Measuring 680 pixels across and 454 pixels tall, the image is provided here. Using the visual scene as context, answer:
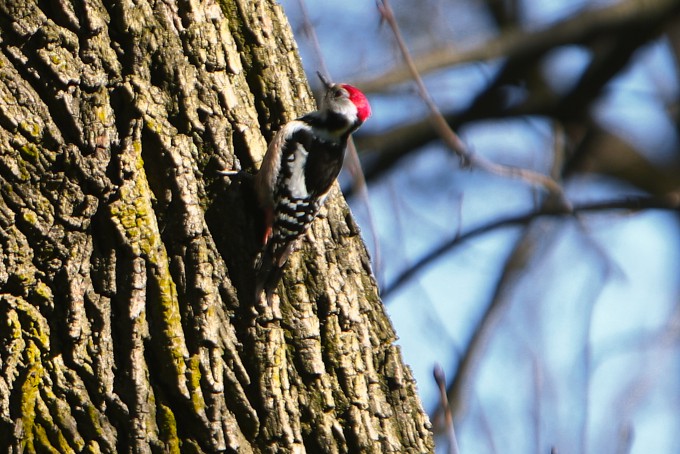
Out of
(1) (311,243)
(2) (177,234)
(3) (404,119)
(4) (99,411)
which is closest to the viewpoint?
(4) (99,411)

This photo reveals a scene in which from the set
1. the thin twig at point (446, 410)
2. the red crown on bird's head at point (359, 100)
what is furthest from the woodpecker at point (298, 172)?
the thin twig at point (446, 410)

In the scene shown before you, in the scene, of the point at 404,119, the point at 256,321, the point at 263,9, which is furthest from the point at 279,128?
the point at 404,119

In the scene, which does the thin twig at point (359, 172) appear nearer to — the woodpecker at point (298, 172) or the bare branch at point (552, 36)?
the woodpecker at point (298, 172)

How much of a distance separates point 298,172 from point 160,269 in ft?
3.63

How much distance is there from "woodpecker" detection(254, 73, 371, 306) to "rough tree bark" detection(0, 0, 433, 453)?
69 millimetres

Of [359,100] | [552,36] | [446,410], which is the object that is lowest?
[446,410]

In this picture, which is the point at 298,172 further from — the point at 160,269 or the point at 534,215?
the point at 534,215

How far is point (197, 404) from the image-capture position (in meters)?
2.42

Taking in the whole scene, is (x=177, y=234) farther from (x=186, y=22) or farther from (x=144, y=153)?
(x=186, y=22)

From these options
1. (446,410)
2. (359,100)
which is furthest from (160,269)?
(359,100)

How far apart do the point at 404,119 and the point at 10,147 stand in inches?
184

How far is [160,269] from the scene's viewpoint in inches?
97.6

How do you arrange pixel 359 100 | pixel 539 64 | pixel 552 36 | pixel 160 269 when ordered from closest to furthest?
pixel 160 269, pixel 359 100, pixel 552 36, pixel 539 64

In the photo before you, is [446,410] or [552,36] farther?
[552,36]
